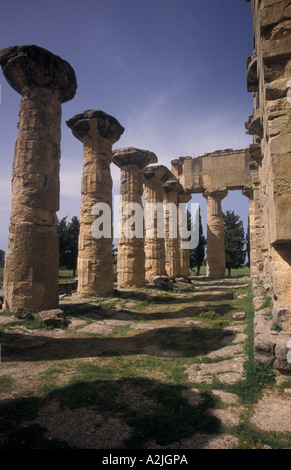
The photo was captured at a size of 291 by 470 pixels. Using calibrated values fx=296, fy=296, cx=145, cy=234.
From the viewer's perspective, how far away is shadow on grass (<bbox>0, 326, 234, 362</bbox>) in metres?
5.67

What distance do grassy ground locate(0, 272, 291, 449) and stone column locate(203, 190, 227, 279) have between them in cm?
1621

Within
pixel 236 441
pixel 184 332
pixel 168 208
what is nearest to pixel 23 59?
pixel 184 332

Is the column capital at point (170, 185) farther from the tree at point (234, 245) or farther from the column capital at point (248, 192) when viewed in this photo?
the tree at point (234, 245)

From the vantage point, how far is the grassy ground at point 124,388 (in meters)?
2.85

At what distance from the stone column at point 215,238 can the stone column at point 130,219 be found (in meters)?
9.79

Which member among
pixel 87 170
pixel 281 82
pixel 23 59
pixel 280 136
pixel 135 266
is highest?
pixel 23 59

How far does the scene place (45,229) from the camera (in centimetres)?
867

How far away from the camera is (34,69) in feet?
28.7

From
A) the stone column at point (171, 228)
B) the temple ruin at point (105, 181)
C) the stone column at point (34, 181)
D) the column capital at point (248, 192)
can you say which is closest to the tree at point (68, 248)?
the stone column at point (171, 228)

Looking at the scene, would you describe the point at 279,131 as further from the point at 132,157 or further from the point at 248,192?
the point at 248,192

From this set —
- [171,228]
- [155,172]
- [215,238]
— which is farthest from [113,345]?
[215,238]

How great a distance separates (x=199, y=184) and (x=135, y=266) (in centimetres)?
1290

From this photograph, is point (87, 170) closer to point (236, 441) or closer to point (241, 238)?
point (236, 441)

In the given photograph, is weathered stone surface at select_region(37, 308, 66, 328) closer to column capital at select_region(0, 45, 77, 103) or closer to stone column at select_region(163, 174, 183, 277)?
column capital at select_region(0, 45, 77, 103)
